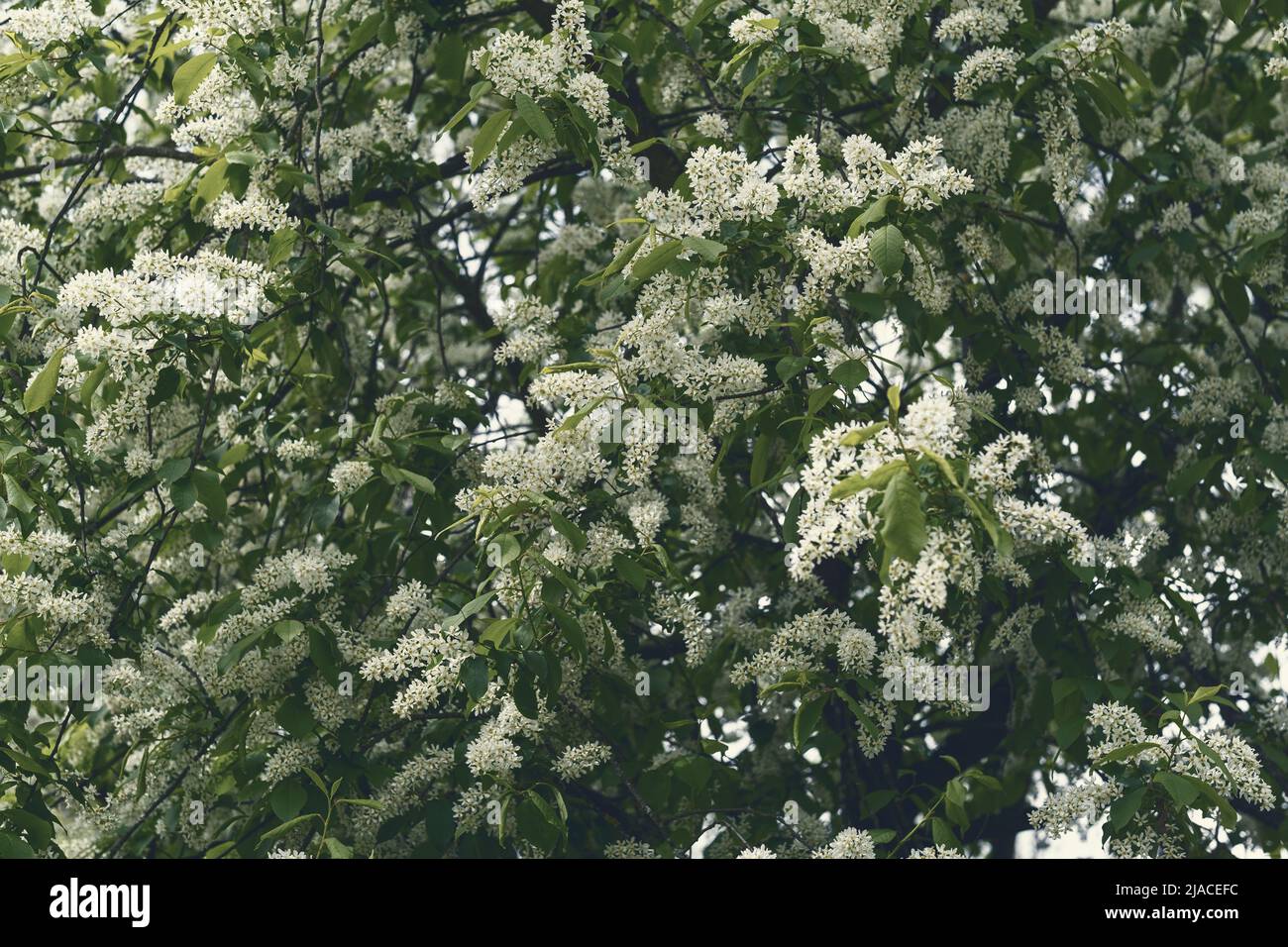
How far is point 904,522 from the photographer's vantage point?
2881 millimetres

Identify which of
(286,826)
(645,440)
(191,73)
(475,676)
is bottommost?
(286,826)

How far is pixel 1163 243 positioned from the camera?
5.55m

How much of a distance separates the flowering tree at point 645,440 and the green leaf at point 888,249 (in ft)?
0.15

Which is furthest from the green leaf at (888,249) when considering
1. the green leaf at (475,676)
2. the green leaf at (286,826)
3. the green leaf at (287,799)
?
the green leaf at (287,799)

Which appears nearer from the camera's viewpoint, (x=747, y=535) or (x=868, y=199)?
(x=868, y=199)

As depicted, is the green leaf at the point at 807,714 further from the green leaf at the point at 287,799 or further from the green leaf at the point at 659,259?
the green leaf at the point at 287,799

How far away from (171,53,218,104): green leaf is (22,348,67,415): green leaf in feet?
3.93

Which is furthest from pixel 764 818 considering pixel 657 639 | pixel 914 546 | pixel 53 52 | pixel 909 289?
pixel 53 52

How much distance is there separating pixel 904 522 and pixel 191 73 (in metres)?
3.28

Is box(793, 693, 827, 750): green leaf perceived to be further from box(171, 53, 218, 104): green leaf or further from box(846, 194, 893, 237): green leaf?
box(171, 53, 218, 104): green leaf

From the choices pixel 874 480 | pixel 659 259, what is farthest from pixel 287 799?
pixel 874 480

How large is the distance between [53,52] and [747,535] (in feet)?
10.8

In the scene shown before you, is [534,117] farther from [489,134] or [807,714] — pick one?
[807,714]

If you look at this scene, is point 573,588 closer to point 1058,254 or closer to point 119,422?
point 119,422
